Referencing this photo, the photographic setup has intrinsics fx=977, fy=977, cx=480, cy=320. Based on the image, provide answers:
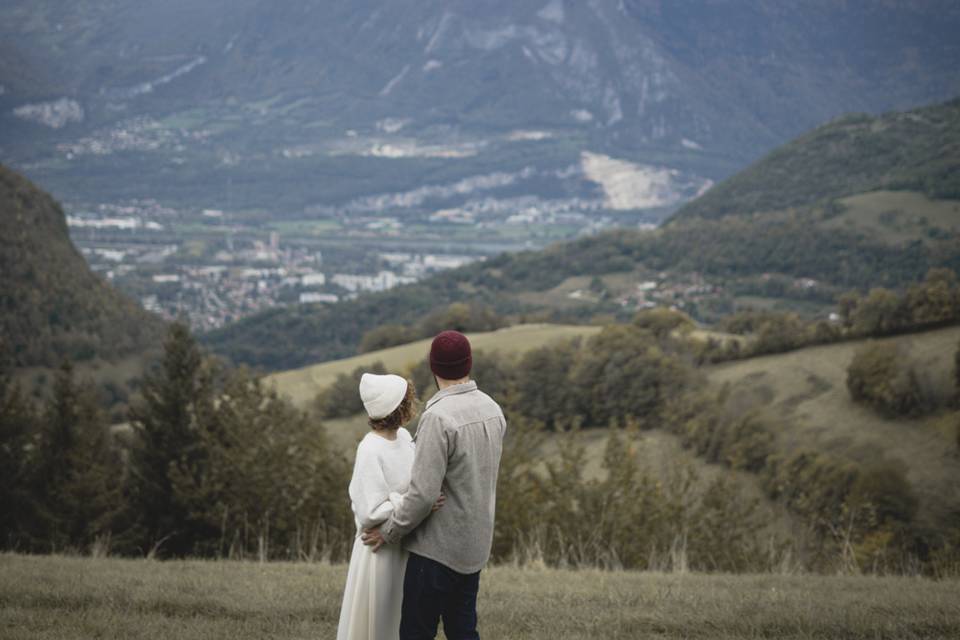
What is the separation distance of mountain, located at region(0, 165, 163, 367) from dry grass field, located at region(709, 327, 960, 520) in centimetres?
4119

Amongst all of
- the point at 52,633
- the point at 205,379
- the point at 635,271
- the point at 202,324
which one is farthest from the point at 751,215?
the point at 52,633

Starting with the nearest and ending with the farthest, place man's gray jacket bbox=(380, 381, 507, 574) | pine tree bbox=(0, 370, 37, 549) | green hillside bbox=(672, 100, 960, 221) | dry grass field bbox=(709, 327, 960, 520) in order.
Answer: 1. man's gray jacket bbox=(380, 381, 507, 574)
2. pine tree bbox=(0, 370, 37, 549)
3. dry grass field bbox=(709, 327, 960, 520)
4. green hillside bbox=(672, 100, 960, 221)

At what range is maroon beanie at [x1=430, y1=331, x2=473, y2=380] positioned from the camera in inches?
209

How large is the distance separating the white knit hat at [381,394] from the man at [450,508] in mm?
195

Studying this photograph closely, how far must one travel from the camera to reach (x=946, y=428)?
89.9ft

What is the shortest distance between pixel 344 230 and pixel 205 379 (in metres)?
165

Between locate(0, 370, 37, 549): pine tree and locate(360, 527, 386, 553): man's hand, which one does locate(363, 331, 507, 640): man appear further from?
locate(0, 370, 37, 549): pine tree

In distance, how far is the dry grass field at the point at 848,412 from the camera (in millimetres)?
25422

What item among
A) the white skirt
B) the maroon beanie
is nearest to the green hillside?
the maroon beanie

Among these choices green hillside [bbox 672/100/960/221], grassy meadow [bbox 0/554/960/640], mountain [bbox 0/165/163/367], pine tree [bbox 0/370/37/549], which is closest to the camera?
grassy meadow [bbox 0/554/960/640]

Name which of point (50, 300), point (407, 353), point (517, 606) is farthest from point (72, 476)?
point (50, 300)

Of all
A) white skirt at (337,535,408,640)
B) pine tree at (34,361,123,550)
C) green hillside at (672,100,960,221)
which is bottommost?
pine tree at (34,361,123,550)

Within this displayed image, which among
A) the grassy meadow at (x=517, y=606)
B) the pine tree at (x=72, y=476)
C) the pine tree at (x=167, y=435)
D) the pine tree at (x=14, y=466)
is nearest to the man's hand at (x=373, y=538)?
the grassy meadow at (x=517, y=606)

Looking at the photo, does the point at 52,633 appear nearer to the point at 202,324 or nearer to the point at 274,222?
the point at 202,324
